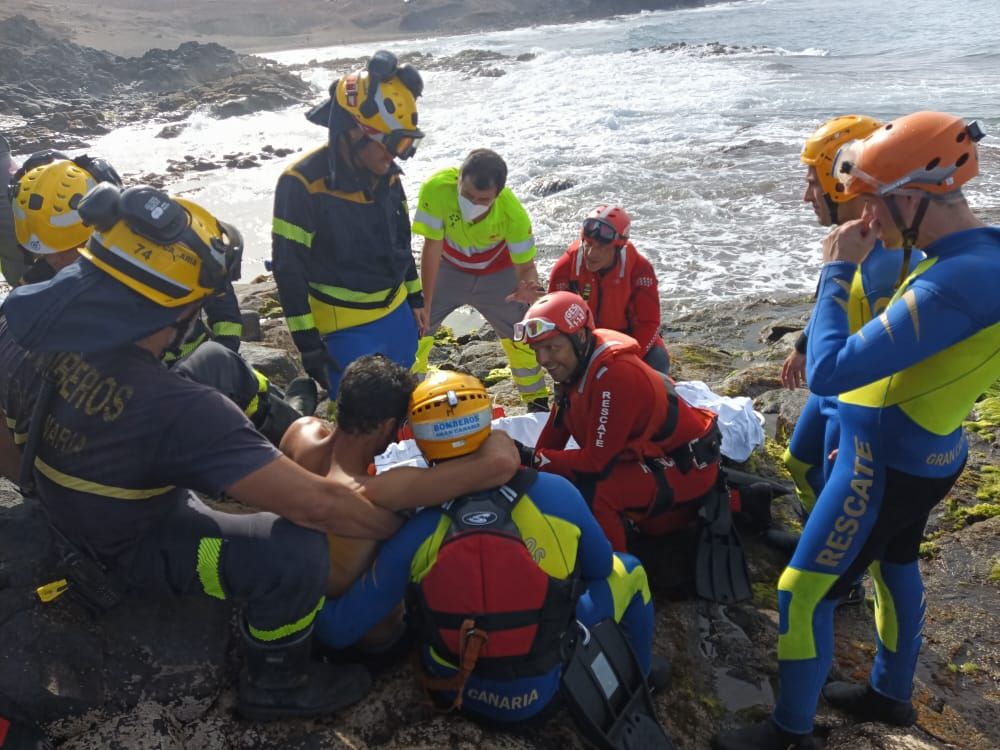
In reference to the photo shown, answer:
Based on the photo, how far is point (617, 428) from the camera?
372 cm

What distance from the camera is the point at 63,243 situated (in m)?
3.60

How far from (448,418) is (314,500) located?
559 mm

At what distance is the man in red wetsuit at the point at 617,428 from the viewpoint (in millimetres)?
3691

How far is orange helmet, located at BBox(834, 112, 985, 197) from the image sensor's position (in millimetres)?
2469

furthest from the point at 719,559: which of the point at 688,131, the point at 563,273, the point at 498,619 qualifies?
the point at 688,131

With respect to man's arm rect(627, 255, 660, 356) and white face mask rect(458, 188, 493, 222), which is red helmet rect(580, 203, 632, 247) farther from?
white face mask rect(458, 188, 493, 222)

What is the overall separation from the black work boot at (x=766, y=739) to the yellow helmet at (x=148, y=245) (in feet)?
8.77

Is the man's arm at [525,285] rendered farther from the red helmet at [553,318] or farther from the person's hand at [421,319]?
the red helmet at [553,318]

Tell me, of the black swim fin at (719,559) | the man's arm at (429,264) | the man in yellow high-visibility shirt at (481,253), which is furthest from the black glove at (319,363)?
the black swim fin at (719,559)

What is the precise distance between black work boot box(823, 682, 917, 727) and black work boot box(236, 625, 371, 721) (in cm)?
212

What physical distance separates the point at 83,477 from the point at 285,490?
65 centimetres

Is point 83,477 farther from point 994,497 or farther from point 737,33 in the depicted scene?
point 737,33

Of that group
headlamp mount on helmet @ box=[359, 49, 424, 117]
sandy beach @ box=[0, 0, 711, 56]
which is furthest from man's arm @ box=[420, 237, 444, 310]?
sandy beach @ box=[0, 0, 711, 56]

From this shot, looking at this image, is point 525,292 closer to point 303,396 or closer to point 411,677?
point 303,396
